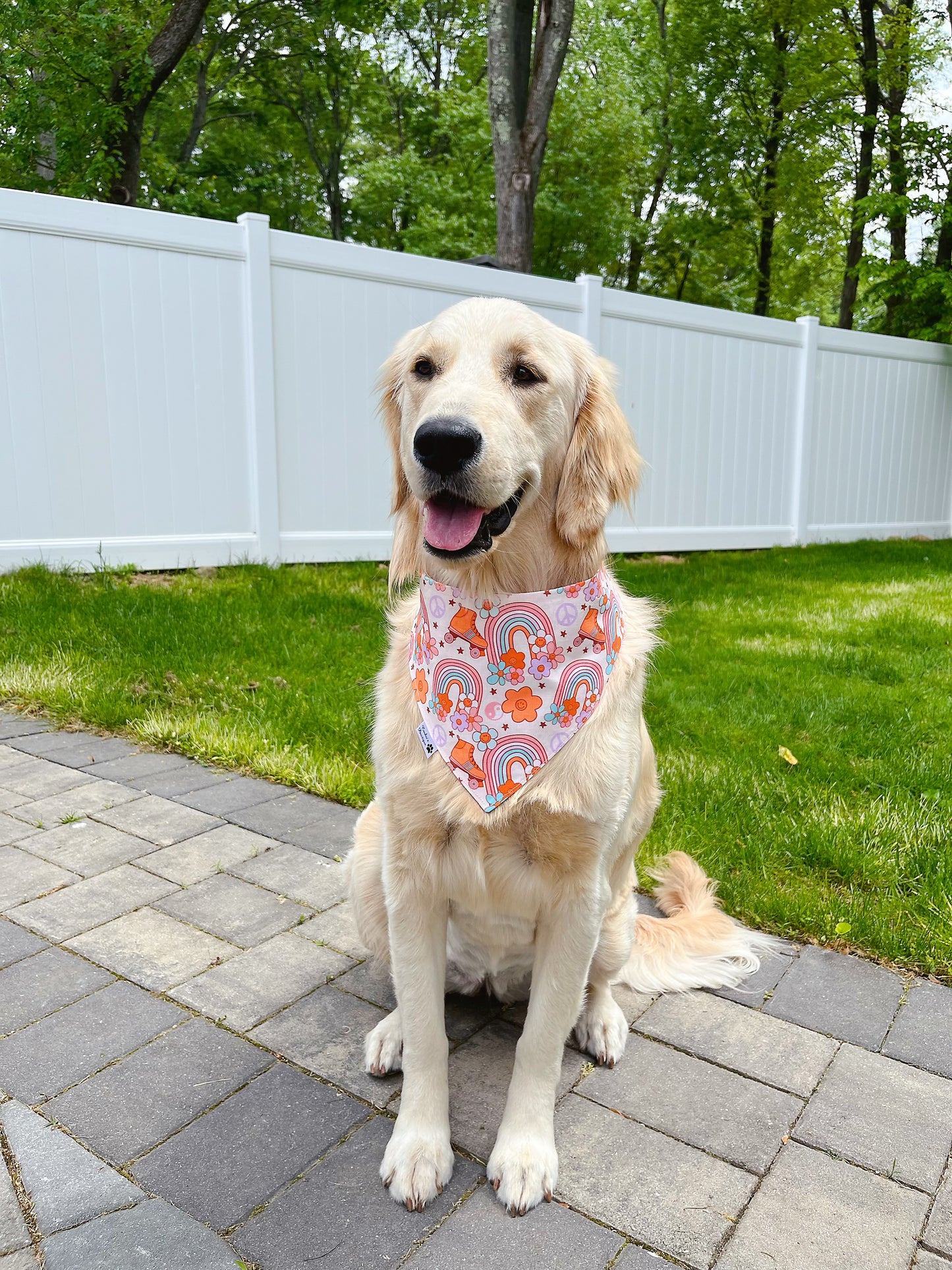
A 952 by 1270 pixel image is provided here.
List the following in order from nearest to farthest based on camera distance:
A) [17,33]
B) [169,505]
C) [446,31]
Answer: [169,505] < [17,33] < [446,31]

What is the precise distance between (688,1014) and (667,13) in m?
25.1

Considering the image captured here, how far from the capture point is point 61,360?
5.94 meters

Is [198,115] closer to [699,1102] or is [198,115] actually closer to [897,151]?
[897,151]

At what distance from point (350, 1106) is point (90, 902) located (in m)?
1.12

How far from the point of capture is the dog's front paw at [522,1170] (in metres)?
1.63

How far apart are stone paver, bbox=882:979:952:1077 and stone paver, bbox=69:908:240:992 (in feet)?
5.40

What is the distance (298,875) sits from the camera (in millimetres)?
2826

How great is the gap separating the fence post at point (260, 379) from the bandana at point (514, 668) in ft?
16.8

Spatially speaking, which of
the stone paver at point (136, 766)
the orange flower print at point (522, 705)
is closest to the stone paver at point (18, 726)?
the stone paver at point (136, 766)

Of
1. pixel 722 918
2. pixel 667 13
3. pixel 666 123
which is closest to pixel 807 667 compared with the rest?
pixel 722 918

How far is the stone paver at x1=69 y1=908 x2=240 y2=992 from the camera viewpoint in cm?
228

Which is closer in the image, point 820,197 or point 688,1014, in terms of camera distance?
point 688,1014

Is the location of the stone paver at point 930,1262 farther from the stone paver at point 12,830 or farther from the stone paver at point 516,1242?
the stone paver at point 12,830

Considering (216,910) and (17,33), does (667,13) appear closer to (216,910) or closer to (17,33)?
(17,33)
